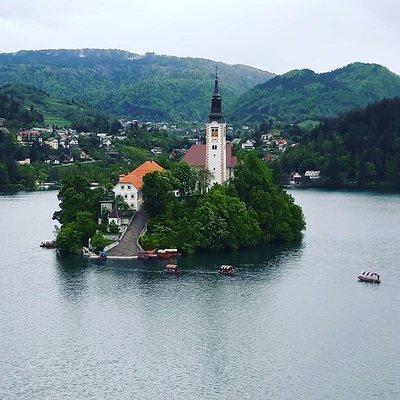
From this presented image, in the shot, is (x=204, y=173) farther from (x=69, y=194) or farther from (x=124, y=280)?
(x=124, y=280)

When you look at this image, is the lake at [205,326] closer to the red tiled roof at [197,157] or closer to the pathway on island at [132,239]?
the pathway on island at [132,239]

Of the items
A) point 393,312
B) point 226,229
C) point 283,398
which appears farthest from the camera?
point 226,229

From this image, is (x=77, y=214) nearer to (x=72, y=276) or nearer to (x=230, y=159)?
(x=72, y=276)

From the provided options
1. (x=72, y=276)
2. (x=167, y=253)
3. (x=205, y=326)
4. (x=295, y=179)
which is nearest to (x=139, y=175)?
(x=167, y=253)

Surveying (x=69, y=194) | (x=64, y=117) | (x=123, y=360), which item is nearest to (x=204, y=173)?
(x=69, y=194)

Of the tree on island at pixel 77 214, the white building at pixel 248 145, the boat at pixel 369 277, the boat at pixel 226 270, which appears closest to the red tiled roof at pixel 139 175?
the tree on island at pixel 77 214

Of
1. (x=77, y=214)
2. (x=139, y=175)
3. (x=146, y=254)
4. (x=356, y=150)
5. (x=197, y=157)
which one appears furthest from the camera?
(x=356, y=150)

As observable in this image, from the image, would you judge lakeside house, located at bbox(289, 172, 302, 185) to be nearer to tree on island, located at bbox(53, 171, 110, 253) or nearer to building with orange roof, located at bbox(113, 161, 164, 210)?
building with orange roof, located at bbox(113, 161, 164, 210)
